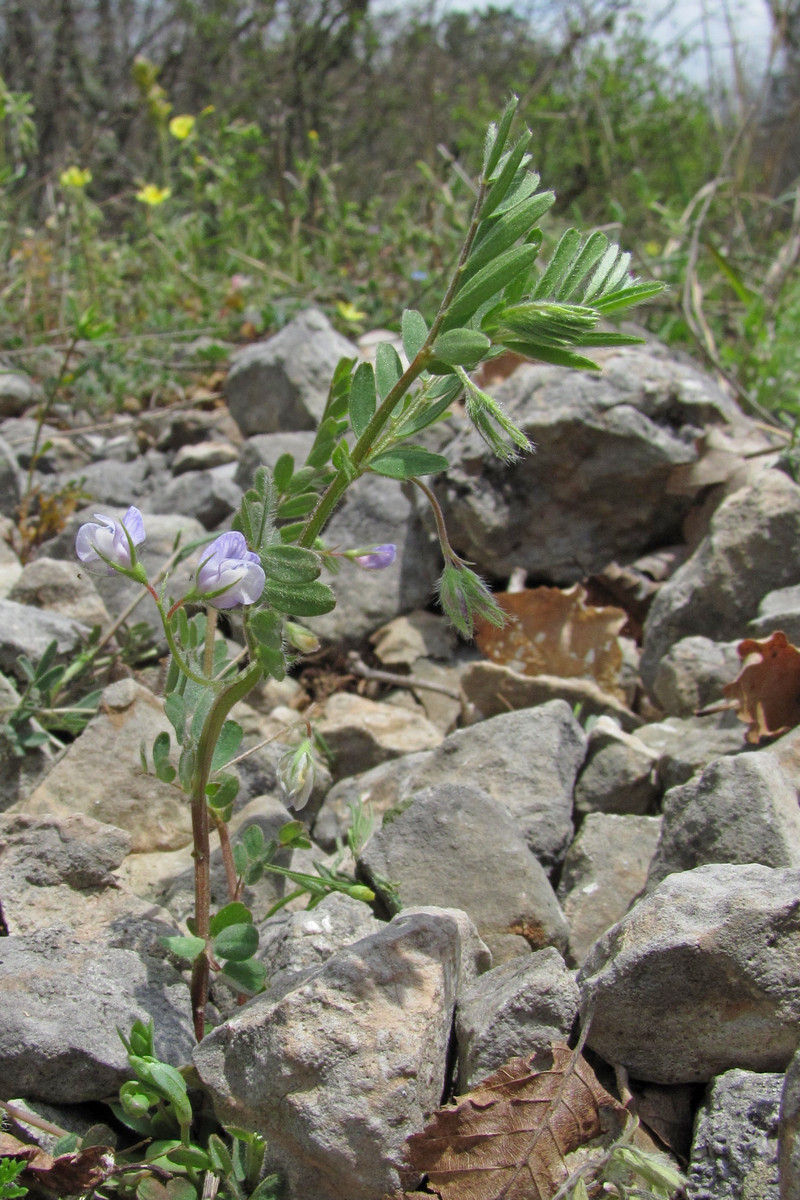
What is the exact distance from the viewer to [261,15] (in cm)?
725

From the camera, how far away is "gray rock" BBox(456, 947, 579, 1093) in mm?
1537

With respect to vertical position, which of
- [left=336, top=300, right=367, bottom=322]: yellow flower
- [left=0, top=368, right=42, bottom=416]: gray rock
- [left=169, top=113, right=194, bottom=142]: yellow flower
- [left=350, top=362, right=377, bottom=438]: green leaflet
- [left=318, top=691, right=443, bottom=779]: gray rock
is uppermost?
[left=169, top=113, right=194, bottom=142]: yellow flower

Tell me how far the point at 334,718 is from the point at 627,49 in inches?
273

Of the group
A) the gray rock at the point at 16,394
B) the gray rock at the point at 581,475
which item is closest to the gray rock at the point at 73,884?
the gray rock at the point at 581,475

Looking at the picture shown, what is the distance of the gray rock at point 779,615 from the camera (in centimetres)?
243

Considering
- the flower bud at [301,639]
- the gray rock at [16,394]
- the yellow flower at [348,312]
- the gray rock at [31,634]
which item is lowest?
the gray rock at [31,634]

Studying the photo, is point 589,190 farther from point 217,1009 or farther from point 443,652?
point 217,1009

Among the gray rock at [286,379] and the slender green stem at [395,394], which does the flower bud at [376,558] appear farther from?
the gray rock at [286,379]

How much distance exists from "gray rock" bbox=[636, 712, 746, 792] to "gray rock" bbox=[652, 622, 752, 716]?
0.18 feet

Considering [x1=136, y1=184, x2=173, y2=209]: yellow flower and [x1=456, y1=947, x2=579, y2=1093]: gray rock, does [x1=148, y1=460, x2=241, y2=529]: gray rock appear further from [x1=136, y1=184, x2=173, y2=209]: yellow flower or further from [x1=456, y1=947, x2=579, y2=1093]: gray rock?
[x1=136, y1=184, x2=173, y2=209]: yellow flower

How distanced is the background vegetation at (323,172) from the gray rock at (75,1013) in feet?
6.88

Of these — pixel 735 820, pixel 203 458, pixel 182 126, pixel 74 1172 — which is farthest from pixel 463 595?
pixel 182 126

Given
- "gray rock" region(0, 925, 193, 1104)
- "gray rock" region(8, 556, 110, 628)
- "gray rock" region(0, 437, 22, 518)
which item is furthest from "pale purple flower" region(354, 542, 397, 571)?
"gray rock" region(0, 437, 22, 518)

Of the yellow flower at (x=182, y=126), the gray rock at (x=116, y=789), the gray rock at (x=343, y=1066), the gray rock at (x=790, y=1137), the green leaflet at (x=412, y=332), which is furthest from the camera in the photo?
the yellow flower at (x=182, y=126)
